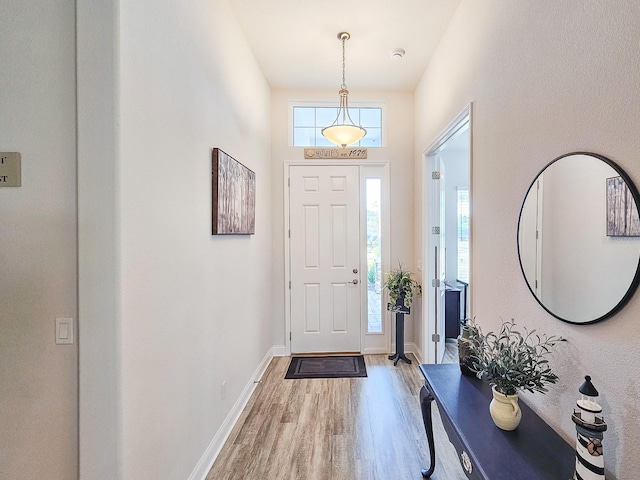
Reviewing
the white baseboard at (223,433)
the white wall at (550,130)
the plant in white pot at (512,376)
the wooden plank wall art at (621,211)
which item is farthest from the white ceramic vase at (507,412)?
the white baseboard at (223,433)

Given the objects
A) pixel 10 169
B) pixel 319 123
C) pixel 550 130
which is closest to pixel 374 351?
pixel 319 123

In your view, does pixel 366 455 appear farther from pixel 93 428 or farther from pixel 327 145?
pixel 327 145

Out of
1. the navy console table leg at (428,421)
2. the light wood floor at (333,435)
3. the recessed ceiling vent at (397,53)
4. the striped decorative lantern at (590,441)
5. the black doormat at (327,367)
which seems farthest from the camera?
the black doormat at (327,367)

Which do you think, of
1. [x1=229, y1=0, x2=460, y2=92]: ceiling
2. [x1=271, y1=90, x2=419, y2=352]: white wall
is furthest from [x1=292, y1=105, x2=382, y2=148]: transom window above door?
[x1=229, y1=0, x2=460, y2=92]: ceiling

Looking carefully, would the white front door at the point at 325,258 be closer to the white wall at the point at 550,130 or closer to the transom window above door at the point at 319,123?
the transom window above door at the point at 319,123

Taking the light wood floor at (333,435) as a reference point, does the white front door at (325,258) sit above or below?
above

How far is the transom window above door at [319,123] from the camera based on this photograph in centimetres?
371

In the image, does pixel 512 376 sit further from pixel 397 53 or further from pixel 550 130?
pixel 397 53

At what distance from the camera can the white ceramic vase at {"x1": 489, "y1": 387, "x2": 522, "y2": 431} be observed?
1187mm

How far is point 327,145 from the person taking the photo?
3.72 metres

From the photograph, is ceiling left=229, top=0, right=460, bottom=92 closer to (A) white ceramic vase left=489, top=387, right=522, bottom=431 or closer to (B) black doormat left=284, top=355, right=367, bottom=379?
(A) white ceramic vase left=489, top=387, right=522, bottom=431

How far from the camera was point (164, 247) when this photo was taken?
1.46 meters

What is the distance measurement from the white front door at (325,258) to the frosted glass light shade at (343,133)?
2.71ft

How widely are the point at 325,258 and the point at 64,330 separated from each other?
8.92ft
